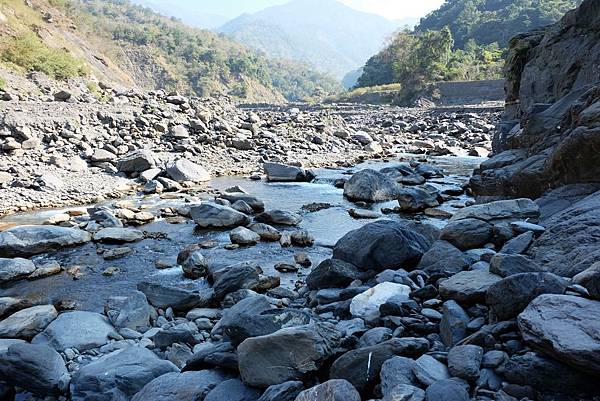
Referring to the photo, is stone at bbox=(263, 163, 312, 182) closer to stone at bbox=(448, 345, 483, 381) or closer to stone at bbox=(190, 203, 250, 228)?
stone at bbox=(190, 203, 250, 228)

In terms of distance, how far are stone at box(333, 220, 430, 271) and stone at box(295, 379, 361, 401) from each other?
3.10m

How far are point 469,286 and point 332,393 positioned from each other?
1.58 metres

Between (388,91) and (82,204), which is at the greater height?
(388,91)

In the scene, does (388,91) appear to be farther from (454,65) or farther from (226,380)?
(226,380)

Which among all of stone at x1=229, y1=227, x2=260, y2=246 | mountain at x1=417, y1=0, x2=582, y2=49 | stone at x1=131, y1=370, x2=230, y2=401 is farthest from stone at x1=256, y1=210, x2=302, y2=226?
mountain at x1=417, y1=0, x2=582, y2=49

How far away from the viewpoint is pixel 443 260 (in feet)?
17.7

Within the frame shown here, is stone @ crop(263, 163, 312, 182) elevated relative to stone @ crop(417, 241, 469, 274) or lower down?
lower down

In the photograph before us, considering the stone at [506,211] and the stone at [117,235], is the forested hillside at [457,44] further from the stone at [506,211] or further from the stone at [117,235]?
the stone at [506,211]

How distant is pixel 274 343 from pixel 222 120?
58.1ft

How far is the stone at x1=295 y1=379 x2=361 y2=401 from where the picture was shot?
295 centimetres

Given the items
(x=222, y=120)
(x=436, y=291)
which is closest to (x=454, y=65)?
(x=222, y=120)

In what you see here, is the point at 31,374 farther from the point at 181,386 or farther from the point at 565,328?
the point at 565,328

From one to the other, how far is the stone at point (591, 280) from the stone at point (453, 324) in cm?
80

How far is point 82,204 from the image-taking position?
38.2ft
